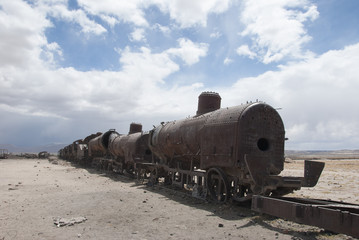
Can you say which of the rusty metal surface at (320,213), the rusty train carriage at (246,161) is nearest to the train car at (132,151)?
the rusty train carriage at (246,161)

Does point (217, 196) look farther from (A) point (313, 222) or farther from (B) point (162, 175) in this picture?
(B) point (162, 175)

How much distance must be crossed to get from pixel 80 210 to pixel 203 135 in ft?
16.1

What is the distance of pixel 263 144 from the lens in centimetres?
972

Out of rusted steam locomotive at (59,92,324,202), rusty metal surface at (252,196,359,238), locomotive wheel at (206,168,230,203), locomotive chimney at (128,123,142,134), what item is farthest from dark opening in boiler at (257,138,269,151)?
locomotive chimney at (128,123,142,134)

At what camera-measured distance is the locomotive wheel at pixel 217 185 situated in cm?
962

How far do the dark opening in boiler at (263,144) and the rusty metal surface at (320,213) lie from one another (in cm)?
282

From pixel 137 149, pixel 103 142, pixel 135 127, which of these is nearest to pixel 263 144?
pixel 137 149

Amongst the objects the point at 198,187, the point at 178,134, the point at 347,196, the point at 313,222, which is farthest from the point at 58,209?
the point at 347,196

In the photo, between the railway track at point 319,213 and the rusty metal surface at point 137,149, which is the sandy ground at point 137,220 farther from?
the rusty metal surface at point 137,149

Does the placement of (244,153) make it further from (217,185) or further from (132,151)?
(132,151)

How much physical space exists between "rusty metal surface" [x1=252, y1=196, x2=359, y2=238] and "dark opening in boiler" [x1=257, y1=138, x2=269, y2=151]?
2.82 meters

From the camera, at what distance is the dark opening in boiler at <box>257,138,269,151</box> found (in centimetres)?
965

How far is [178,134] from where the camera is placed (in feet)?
43.1

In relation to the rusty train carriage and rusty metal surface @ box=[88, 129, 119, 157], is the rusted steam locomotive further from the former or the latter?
rusty metal surface @ box=[88, 129, 119, 157]
